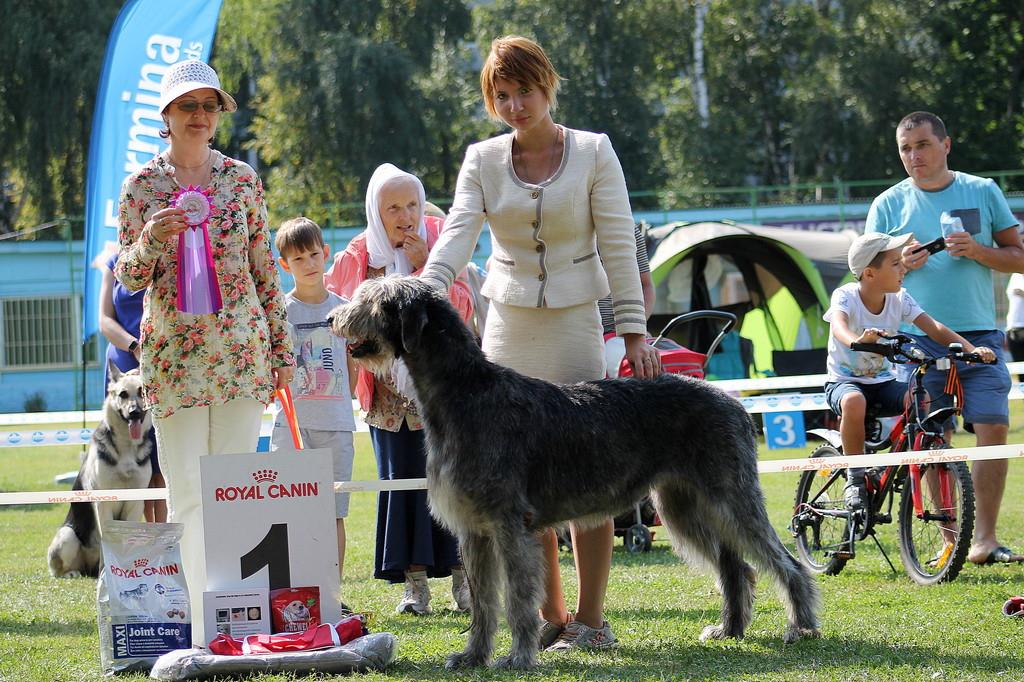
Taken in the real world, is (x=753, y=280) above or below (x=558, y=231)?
above

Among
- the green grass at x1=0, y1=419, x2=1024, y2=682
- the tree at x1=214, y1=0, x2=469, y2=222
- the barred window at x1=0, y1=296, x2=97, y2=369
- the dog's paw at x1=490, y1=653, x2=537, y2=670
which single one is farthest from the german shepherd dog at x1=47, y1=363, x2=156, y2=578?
the tree at x1=214, y1=0, x2=469, y2=222

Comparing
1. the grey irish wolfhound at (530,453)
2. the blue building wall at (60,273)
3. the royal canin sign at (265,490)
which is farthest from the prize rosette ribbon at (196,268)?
the blue building wall at (60,273)

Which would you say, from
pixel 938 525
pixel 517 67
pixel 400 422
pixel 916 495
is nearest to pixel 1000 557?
pixel 938 525

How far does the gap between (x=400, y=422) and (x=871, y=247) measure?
7.55 ft

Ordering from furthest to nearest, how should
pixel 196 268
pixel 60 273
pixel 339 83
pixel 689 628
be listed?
pixel 339 83, pixel 60 273, pixel 689 628, pixel 196 268

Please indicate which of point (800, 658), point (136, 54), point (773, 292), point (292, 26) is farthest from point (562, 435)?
point (292, 26)

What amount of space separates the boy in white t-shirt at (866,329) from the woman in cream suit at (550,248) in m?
1.86

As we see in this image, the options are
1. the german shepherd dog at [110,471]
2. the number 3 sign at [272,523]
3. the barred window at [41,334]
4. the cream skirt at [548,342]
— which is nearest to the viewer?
the number 3 sign at [272,523]

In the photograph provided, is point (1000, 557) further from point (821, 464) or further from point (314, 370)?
point (314, 370)

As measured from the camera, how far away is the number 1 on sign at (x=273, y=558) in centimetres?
395

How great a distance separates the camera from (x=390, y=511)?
17.1 ft

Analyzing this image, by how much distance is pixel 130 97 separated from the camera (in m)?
10.4

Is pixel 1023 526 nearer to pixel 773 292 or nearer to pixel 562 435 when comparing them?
pixel 562 435

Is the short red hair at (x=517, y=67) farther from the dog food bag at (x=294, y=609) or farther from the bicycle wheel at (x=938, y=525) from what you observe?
the bicycle wheel at (x=938, y=525)
